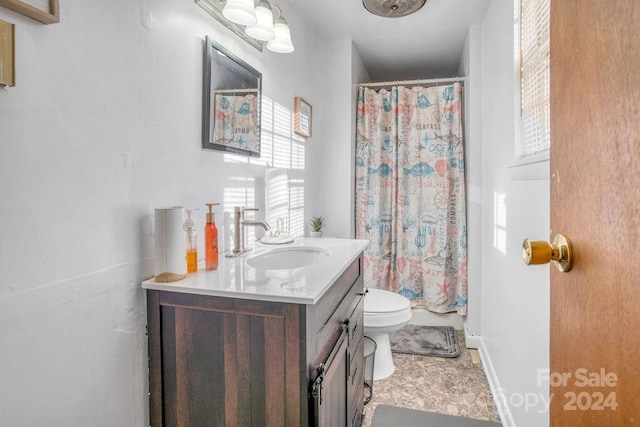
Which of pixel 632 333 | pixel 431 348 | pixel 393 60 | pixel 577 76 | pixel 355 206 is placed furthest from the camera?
pixel 393 60

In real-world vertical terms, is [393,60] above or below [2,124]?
above

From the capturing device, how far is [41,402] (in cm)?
79

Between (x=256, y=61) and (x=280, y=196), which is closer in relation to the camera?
(x=256, y=61)

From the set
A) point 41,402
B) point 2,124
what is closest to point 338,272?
point 41,402

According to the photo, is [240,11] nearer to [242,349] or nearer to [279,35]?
[279,35]

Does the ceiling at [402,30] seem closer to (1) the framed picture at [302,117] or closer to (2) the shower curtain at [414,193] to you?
(2) the shower curtain at [414,193]

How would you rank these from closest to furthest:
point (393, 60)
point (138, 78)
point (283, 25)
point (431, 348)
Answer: point (138, 78)
point (283, 25)
point (431, 348)
point (393, 60)

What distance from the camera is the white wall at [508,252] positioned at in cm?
129

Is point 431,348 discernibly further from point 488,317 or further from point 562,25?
point 562,25

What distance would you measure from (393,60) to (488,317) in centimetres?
233

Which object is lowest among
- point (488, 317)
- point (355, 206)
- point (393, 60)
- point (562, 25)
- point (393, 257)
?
point (488, 317)

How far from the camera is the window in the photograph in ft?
4.12

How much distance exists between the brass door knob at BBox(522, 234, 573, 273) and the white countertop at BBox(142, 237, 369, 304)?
53cm

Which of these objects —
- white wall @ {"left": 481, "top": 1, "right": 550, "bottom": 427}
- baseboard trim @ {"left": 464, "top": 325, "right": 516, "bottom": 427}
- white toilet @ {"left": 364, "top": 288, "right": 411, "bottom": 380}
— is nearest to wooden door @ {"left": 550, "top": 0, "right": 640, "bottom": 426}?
white wall @ {"left": 481, "top": 1, "right": 550, "bottom": 427}
